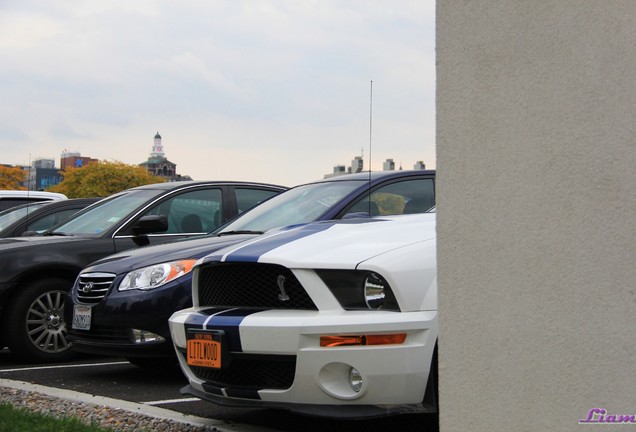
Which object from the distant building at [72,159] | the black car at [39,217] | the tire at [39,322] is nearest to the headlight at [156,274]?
the tire at [39,322]

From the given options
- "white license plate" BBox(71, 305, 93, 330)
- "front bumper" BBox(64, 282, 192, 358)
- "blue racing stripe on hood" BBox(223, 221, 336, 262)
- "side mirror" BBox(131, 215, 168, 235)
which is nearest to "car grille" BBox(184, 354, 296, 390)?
"blue racing stripe on hood" BBox(223, 221, 336, 262)

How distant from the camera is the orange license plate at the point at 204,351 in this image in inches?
187

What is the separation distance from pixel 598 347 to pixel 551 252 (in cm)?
32

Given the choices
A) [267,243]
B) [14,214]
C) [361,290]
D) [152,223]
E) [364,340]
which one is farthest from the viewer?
[14,214]

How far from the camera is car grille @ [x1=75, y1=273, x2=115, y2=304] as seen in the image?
7.23 meters

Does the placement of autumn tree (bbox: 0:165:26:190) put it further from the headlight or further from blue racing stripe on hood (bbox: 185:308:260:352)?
blue racing stripe on hood (bbox: 185:308:260:352)

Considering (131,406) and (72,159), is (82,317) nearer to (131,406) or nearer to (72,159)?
(131,406)

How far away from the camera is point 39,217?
1097 cm

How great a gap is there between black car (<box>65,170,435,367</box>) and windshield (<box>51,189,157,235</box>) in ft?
4.83

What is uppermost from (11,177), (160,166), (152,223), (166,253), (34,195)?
(160,166)

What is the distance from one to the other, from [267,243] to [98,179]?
298 feet

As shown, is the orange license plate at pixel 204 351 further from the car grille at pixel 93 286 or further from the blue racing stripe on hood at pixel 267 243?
the car grille at pixel 93 286

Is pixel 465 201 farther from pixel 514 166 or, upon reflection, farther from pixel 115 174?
pixel 115 174

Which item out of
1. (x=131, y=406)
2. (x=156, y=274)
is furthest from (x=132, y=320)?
(x=131, y=406)
